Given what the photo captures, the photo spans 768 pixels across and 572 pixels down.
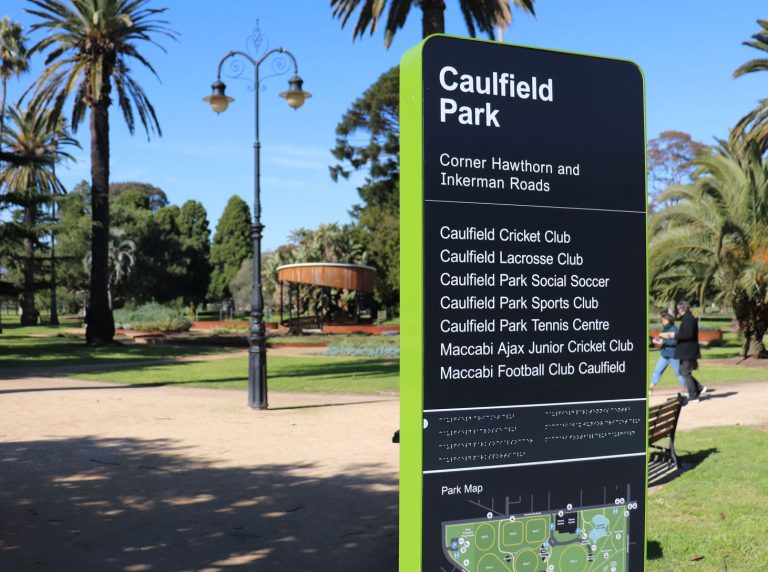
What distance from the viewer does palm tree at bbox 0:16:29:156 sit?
2048 inches

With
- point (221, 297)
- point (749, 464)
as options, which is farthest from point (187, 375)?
point (221, 297)

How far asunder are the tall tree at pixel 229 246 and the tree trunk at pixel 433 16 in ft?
193

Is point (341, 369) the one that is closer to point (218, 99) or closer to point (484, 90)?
point (218, 99)

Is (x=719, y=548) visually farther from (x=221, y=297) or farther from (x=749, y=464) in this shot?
(x=221, y=297)

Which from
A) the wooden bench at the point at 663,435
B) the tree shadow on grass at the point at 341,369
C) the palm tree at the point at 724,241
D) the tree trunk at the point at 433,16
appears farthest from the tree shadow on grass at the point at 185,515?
the palm tree at the point at 724,241

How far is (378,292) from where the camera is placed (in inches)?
2063

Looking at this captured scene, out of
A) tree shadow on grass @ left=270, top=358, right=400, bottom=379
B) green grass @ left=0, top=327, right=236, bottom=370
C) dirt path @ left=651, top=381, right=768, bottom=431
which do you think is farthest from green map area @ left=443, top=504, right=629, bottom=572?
green grass @ left=0, top=327, right=236, bottom=370

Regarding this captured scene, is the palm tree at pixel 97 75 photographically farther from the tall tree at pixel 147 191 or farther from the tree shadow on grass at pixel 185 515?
the tall tree at pixel 147 191

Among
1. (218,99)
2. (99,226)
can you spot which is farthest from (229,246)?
(218,99)

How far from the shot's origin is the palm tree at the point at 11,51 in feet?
171

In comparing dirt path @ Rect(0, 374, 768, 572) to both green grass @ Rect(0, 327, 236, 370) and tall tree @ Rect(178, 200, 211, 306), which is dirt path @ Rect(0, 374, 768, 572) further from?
tall tree @ Rect(178, 200, 211, 306)

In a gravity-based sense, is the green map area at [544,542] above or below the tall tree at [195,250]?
below

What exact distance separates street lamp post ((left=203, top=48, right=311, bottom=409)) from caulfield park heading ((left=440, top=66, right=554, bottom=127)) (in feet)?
32.1

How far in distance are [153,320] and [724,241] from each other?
28119 millimetres
